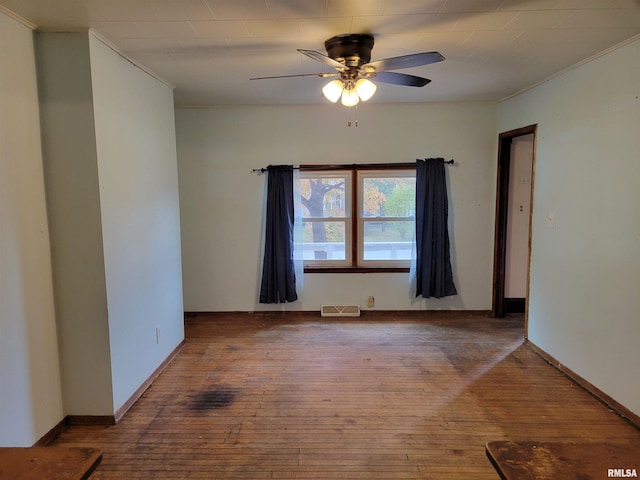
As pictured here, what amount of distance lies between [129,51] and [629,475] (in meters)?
3.38

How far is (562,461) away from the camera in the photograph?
4.08ft

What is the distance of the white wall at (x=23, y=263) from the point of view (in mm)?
1965

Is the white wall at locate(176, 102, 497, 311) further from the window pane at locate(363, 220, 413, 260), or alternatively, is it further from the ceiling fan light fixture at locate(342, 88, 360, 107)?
the ceiling fan light fixture at locate(342, 88, 360, 107)

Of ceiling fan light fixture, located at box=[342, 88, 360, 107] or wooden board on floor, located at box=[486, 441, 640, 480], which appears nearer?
wooden board on floor, located at box=[486, 441, 640, 480]

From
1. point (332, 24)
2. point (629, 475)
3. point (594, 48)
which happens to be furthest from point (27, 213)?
point (594, 48)

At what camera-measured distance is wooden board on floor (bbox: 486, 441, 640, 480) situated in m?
1.18

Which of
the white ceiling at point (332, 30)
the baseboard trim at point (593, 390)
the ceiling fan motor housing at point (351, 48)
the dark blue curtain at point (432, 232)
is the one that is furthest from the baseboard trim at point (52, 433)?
the baseboard trim at point (593, 390)

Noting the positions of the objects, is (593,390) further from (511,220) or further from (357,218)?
(357,218)

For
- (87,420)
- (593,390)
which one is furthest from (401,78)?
(87,420)

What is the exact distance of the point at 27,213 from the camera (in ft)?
6.98

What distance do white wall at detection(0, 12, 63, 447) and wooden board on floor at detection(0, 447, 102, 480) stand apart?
93 centimetres

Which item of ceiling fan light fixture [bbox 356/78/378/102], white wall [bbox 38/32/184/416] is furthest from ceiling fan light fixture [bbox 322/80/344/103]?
white wall [bbox 38/32/184/416]

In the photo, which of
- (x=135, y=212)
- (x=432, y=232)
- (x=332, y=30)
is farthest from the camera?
(x=432, y=232)

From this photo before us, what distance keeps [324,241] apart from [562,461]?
3470 millimetres
